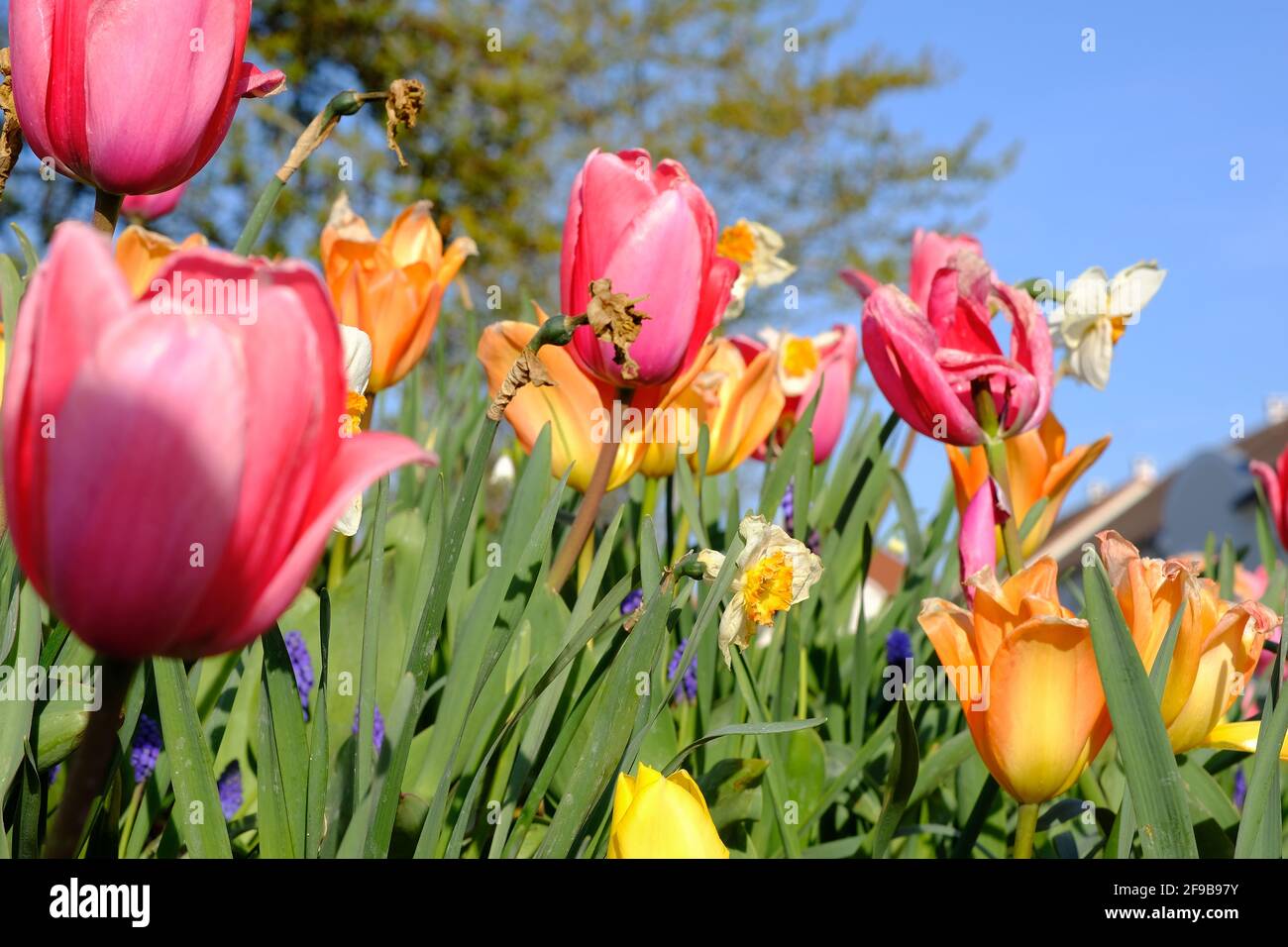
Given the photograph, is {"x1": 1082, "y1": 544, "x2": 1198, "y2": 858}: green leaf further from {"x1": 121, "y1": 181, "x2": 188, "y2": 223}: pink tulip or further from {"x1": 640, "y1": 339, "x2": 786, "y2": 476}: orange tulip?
{"x1": 121, "y1": 181, "x2": 188, "y2": 223}: pink tulip

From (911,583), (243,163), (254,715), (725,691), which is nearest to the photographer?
(254,715)

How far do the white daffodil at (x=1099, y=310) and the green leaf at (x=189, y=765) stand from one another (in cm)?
115

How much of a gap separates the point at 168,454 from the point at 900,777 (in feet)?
2.16

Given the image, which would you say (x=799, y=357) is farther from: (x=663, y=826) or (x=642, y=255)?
(x=663, y=826)

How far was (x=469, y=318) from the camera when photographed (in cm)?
199

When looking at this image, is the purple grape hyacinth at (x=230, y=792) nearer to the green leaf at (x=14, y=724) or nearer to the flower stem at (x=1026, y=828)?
the green leaf at (x=14, y=724)

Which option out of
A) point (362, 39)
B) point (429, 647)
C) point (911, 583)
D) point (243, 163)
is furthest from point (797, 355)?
point (362, 39)

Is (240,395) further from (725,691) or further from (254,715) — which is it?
(725,691)

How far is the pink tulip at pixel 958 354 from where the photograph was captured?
3.63ft

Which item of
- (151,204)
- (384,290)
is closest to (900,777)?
(384,290)

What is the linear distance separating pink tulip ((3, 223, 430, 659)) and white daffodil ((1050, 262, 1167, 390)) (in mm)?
1185

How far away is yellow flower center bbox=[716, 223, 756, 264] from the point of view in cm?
185

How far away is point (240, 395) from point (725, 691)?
3.70ft

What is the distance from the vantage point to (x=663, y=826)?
0.72 meters
